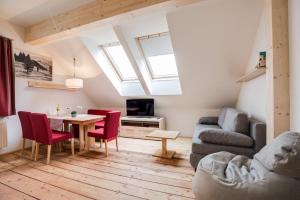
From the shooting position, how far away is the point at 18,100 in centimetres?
354

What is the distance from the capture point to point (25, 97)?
368 centimetres

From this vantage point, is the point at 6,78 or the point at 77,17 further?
the point at 6,78

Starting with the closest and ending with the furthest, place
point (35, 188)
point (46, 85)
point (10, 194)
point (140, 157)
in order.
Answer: point (10, 194), point (35, 188), point (140, 157), point (46, 85)

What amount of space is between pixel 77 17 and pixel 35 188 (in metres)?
2.59

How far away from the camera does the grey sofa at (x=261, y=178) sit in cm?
122

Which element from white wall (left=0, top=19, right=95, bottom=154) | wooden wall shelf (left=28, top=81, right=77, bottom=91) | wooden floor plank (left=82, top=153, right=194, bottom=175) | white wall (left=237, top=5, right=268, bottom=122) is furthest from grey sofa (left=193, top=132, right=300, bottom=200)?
wooden wall shelf (left=28, top=81, right=77, bottom=91)

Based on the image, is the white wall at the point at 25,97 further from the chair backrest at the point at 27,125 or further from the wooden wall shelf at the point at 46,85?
the chair backrest at the point at 27,125

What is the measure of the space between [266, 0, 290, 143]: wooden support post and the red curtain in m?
4.37

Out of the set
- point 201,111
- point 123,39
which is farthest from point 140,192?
point 201,111

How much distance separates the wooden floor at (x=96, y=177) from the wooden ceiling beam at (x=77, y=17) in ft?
7.68

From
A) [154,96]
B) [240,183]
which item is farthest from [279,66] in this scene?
[154,96]

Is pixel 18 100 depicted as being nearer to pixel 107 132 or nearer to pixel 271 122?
pixel 107 132

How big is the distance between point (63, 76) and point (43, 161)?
240 centimetres

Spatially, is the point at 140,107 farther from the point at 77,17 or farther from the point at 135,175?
the point at 77,17
